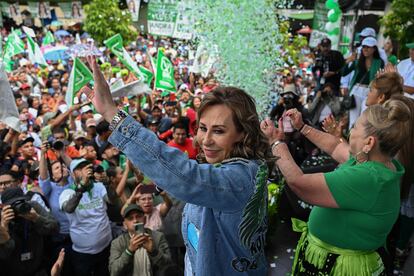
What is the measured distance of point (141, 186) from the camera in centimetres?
373

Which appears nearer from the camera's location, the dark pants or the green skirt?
the green skirt

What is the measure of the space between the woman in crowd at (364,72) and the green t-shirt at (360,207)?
11.6 feet

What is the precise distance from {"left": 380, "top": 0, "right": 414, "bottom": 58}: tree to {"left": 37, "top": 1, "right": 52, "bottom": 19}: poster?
840 inches

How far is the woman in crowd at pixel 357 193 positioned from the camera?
1.88m

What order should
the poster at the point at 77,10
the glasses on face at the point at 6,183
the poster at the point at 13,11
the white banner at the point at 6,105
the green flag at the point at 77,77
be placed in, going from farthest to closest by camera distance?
the poster at the point at 77,10, the poster at the point at 13,11, the green flag at the point at 77,77, the glasses on face at the point at 6,183, the white banner at the point at 6,105

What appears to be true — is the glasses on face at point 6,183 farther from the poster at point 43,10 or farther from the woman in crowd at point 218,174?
the poster at point 43,10

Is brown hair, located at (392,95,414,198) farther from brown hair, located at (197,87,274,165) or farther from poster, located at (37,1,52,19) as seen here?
poster, located at (37,1,52,19)

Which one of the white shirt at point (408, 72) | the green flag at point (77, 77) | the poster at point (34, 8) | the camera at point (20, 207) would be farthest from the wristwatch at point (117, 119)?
the poster at point (34, 8)

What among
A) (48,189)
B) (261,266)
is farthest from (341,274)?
(48,189)

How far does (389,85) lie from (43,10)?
27.6m

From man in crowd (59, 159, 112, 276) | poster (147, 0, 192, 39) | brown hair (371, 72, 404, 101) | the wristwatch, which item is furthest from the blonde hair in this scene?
poster (147, 0, 192, 39)

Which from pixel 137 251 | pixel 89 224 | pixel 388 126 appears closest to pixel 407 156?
pixel 388 126

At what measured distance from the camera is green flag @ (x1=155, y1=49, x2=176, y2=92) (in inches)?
305

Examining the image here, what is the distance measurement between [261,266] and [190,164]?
25.0 inches
